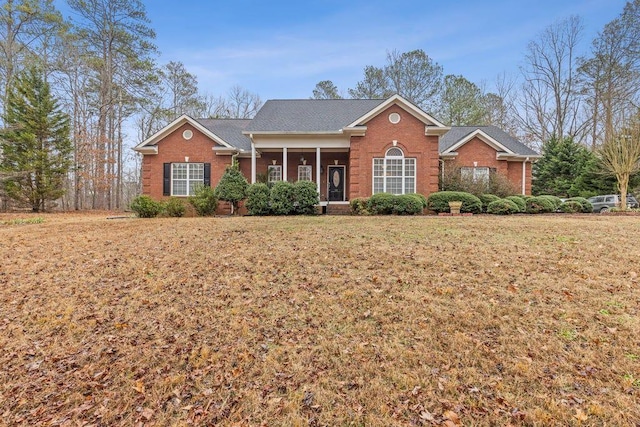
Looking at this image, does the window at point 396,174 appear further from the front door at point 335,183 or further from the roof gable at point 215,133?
the roof gable at point 215,133

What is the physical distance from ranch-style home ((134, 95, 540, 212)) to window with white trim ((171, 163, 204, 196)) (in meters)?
0.05

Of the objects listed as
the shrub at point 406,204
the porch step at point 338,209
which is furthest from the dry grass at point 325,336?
the porch step at point 338,209

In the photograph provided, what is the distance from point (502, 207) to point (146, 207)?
1577 cm

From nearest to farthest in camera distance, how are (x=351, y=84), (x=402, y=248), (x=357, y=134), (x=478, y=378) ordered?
1. (x=478, y=378)
2. (x=402, y=248)
3. (x=357, y=134)
4. (x=351, y=84)

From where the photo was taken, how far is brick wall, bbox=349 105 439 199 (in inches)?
618

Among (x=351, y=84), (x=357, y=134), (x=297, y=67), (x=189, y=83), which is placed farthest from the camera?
(x=351, y=84)

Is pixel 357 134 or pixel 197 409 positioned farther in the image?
pixel 357 134

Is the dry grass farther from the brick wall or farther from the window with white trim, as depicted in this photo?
the window with white trim

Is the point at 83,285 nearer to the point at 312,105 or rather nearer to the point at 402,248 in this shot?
the point at 402,248

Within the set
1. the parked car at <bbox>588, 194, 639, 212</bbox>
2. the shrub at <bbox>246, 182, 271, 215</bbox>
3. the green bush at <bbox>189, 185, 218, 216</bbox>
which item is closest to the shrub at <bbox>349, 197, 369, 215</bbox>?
the shrub at <bbox>246, 182, 271, 215</bbox>

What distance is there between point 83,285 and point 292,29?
15448 mm

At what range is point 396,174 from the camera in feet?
52.1

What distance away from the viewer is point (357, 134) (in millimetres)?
15766

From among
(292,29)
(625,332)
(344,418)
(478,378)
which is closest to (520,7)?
(292,29)
